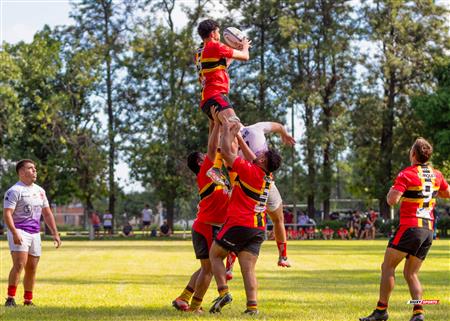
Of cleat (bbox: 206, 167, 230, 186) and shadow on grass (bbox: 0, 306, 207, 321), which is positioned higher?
cleat (bbox: 206, 167, 230, 186)

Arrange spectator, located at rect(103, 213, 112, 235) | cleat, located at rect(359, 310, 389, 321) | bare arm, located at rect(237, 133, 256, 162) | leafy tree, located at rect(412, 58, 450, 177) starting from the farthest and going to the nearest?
1. spectator, located at rect(103, 213, 112, 235)
2. leafy tree, located at rect(412, 58, 450, 177)
3. bare arm, located at rect(237, 133, 256, 162)
4. cleat, located at rect(359, 310, 389, 321)

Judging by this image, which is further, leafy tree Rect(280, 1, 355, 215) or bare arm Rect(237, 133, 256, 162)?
leafy tree Rect(280, 1, 355, 215)

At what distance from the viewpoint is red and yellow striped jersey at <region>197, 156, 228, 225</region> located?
11.3 metres

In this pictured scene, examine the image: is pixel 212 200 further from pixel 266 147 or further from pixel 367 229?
pixel 367 229

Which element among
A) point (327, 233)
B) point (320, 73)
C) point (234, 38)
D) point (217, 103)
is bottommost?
point (327, 233)

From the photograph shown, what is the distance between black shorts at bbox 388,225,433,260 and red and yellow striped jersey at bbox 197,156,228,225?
2376mm

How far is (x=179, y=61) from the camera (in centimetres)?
5747

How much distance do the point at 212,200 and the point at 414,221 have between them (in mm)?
2729

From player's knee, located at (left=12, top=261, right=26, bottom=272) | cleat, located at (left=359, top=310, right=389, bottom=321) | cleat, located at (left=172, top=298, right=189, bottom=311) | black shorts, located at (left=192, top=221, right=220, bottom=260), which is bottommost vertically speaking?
cleat, located at (left=172, top=298, right=189, bottom=311)

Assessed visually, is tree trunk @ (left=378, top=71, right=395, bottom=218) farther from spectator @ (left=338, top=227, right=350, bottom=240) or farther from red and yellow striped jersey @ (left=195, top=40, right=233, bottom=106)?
red and yellow striped jersey @ (left=195, top=40, right=233, bottom=106)

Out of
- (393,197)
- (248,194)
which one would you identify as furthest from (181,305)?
(393,197)

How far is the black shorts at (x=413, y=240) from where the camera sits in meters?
9.84

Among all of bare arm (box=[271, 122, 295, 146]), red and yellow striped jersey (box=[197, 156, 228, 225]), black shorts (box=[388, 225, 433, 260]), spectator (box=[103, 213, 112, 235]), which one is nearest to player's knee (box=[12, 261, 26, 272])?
red and yellow striped jersey (box=[197, 156, 228, 225])

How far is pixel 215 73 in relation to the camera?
11.1 m
